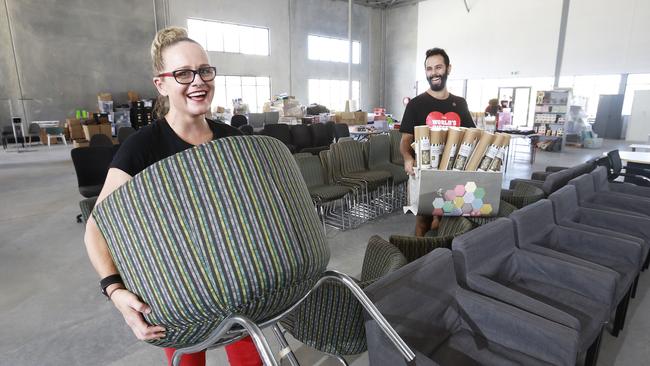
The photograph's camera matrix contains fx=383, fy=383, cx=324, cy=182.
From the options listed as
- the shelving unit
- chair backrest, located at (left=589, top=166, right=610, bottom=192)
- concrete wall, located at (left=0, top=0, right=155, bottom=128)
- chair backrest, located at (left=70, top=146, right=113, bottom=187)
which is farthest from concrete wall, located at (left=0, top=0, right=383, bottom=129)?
chair backrest, located at (left=589, top=166, right=610, bottom=192)

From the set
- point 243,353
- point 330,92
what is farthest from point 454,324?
point 330,92

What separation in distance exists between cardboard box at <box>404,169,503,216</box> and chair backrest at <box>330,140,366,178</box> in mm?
2595

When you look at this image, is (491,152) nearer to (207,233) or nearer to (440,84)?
(440,84)

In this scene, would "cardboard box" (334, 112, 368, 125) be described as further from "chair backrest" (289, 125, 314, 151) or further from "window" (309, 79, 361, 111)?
"window" (309, 79, 361, 111)

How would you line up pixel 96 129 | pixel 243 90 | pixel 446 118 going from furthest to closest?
pixel 243 90 < pixel 96 129 < pixel 446 118

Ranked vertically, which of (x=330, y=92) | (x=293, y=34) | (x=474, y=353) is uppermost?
(x=293, y=34)

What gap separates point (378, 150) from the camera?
16.9 ft

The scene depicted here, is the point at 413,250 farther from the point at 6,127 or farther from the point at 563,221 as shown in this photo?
the point at 6,127

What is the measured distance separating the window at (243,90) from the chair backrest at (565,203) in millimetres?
11706

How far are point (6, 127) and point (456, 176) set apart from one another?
1283 cm

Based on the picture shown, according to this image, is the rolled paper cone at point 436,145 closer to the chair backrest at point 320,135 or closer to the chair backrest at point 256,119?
the chair backrest at point 320,135

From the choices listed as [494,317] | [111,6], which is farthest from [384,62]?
[494,317]

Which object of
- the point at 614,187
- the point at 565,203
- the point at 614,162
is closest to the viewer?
the point at 565,203

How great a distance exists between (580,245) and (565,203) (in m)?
0.42
